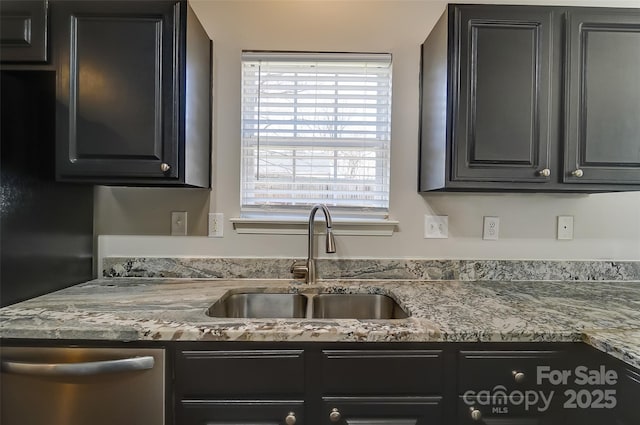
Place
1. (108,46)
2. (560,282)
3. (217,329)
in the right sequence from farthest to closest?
1. (560,282)
2. (108,46)
3. (217,329)

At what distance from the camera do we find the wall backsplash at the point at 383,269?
1.68 metres

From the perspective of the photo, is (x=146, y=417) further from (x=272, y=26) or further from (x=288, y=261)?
(x=272, y=26)

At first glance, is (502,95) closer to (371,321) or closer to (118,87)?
(371,321)

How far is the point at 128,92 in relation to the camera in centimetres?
132

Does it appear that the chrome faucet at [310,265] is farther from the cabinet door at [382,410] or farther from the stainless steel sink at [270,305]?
the cabinet door at [382,410]

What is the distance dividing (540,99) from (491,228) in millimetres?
639

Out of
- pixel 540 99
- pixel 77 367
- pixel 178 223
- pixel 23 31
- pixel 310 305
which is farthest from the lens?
pixel 178 223

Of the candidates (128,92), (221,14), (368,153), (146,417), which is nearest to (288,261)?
(368,153)

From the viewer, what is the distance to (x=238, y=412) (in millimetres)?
1036

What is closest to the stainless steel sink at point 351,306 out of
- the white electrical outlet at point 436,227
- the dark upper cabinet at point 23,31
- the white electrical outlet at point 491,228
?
the white electrical outlet at point 436,227

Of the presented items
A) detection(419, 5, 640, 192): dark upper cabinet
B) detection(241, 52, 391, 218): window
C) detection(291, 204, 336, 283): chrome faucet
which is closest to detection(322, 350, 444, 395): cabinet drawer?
detection(291, 204, 336, 283): chrome faucet

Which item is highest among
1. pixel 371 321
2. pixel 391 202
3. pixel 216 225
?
pixel 391 202

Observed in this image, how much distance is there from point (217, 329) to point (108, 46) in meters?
1.16

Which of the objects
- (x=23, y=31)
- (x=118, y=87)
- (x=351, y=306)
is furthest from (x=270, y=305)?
(x=23, y=31)
